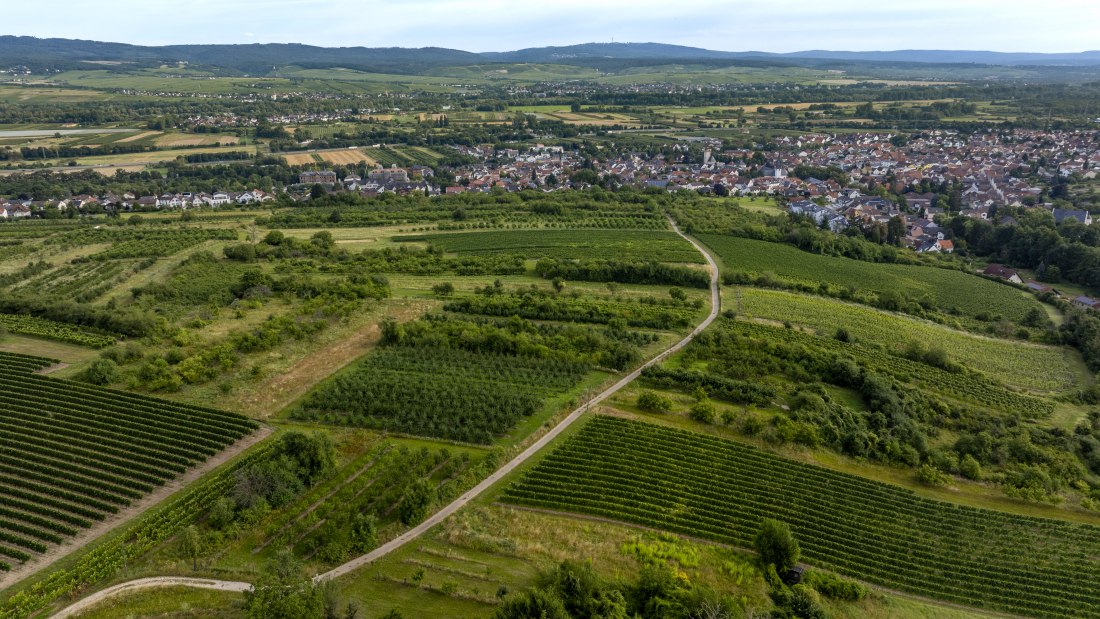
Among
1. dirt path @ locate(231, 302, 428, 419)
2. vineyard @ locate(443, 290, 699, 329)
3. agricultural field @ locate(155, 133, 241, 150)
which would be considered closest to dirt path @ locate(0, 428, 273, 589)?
dirt path @ locate(231, 302, 428, 419)

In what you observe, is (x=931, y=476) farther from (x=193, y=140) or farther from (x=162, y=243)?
(x=193, y=140)

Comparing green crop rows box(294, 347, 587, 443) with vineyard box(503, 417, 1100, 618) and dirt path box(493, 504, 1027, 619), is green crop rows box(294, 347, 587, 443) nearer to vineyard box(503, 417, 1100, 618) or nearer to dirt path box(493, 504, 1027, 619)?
vineyard box(503, 417, 1100, 618)

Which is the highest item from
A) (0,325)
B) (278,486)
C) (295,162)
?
(295,162)

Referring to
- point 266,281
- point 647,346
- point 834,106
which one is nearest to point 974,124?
point 834,106

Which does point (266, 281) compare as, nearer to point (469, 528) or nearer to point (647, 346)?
point (647, 346)

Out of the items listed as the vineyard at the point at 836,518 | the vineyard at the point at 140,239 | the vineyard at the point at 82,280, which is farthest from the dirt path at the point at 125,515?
the vineyard at the point at 140,239
